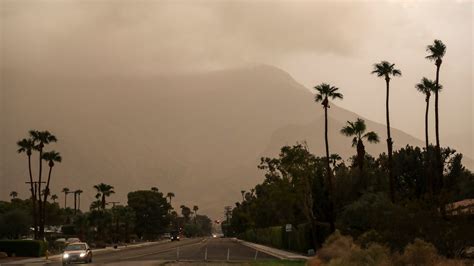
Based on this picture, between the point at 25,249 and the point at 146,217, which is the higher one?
the point at 146,217

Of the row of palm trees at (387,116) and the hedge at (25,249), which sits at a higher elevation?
the row of palm trees at (387,116)

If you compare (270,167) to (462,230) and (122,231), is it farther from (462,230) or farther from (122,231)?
(122,231)

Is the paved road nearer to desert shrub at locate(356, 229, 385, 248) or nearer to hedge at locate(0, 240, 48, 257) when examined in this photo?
hedge at locate(0, 240, 48, 257)

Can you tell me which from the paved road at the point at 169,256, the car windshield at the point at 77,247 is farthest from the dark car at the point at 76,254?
the paved road at the point at 169,256

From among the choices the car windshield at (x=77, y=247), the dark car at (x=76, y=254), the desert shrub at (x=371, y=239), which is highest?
the desert shrub at (x=371, y=239)

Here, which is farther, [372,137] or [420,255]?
[372,137]

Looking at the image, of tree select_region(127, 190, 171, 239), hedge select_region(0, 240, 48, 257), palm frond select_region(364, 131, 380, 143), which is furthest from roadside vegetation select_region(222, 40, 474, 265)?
tree select_region(127, 190, 171, 239)

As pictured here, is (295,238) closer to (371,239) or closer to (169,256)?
(169,256)

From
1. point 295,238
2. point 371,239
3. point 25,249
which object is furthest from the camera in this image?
point 295,238

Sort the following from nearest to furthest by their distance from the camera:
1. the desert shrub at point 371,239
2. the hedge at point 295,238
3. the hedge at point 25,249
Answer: the desert shrub at point 371,239, the hedge at point 295,238, the hedge at point 25,249

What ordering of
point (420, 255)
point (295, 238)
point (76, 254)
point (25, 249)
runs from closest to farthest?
point (420, 255) → point (76, 254) → point (25, 249) → point (295, 238)

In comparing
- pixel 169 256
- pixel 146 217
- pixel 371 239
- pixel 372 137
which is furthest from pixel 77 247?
pixel 146 217

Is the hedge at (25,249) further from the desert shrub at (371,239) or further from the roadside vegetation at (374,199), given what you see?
the desert shrub at (371,239)

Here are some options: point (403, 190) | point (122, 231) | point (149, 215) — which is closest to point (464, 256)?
point (403, 190)
